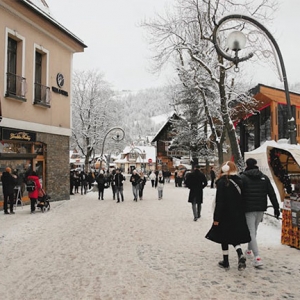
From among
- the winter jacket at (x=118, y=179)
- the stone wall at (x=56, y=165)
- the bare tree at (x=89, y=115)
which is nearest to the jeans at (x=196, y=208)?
the winter jacket at (x=118, y=179)

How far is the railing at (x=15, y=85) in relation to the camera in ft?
49.6

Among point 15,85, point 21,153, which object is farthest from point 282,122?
point 15,85

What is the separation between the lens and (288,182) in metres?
9.06

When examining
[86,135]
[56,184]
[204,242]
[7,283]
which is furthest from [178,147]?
[7,283]

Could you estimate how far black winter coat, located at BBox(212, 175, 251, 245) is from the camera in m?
6.09

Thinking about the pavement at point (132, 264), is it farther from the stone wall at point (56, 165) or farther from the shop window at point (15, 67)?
the stone wall at point (56, 165)

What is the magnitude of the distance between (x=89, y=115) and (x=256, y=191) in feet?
134

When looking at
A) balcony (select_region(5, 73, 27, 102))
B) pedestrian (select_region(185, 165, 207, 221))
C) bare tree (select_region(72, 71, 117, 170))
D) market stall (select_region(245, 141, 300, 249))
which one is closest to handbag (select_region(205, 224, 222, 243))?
market stall (select_region(245, 141, 300, 249))

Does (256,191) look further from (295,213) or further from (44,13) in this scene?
(44,13)

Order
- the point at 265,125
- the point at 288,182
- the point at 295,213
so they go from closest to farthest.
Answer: the point at 295,213 → the point at 288,182 → the point at 265,125

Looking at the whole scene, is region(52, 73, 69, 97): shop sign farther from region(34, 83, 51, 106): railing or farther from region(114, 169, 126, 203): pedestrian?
region(114, 169, 126, 203): pedestrian

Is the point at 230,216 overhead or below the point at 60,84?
below

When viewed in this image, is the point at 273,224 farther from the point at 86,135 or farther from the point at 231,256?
the point at 86,135

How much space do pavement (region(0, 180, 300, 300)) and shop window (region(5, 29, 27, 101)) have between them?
6.35m
